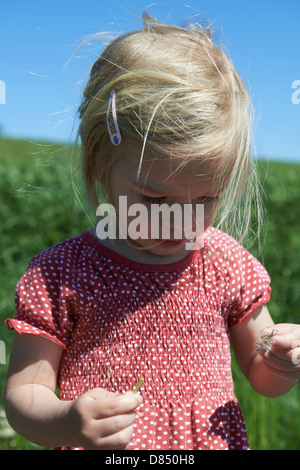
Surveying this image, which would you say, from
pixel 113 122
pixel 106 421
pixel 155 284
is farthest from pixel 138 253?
pixel 106 421

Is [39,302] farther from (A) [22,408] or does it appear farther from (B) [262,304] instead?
(B) [262,304]

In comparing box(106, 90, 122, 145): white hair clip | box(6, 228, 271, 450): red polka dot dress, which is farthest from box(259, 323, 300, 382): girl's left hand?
box(106, 90, 122, 145): white hair clip

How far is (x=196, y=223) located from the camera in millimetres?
1313

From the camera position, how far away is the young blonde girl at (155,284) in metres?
1.28

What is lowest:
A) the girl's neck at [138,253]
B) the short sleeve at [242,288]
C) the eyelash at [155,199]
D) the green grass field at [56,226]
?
the green grass field at [56,226]

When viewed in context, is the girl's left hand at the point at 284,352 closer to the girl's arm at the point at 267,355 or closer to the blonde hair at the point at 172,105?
the girl's arm at the point at 267,355

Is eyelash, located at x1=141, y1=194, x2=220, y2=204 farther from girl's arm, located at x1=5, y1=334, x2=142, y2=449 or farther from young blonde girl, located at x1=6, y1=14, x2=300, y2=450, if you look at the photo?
girl's arm, located at x1=5, y1=334, x2=142, y2=449

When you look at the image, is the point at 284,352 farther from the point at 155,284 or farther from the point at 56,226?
the point at 56,226

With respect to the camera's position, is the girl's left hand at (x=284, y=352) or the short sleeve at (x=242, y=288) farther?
the short sleeve at (x=242, y=288)

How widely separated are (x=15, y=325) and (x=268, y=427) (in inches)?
65.0

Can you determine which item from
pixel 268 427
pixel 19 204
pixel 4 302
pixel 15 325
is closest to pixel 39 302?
pixel 15 325

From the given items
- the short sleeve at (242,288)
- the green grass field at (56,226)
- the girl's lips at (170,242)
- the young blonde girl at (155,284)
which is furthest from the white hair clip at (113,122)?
the green grass field at (56,226)

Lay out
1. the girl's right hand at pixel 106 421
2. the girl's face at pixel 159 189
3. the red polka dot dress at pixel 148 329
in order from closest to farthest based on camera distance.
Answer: the girl's right hand at pixel 106 421, the girl's face at pixel 159 189, the red polka dot dress at pixel 148 329

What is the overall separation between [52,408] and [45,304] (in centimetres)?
25
